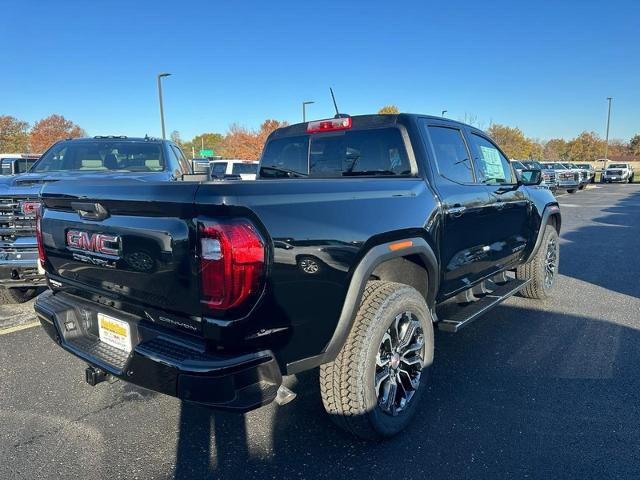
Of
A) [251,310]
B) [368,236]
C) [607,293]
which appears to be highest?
[368,236]

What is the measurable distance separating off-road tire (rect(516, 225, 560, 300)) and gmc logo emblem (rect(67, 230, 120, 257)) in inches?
169

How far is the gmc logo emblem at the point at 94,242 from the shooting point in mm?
2391

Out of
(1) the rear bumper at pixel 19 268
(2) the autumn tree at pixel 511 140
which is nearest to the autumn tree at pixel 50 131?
(2) the autumn tree at pixel 511 140

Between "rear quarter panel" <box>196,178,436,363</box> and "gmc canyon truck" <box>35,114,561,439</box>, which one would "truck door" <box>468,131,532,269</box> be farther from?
"rear quarter panel" <box>196,178,436,363</box>

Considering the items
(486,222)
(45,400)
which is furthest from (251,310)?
(486,222)

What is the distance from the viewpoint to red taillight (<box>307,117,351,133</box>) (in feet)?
12.0

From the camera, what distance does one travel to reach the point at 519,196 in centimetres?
462

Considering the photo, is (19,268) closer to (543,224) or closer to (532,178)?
(532,178)

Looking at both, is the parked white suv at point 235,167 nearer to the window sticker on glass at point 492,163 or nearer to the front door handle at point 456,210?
the window sticker on glass at point 492,163

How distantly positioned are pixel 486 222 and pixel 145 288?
2796 mm

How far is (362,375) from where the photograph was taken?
2.52 m

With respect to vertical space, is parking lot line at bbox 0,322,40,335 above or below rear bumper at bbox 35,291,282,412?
below

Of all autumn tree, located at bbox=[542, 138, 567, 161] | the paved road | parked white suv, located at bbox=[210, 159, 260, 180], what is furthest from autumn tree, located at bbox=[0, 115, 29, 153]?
autumn tree, located at bbox=[542, 138, 567, 161]

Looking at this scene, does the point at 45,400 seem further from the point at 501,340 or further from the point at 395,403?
the point at 501,340
